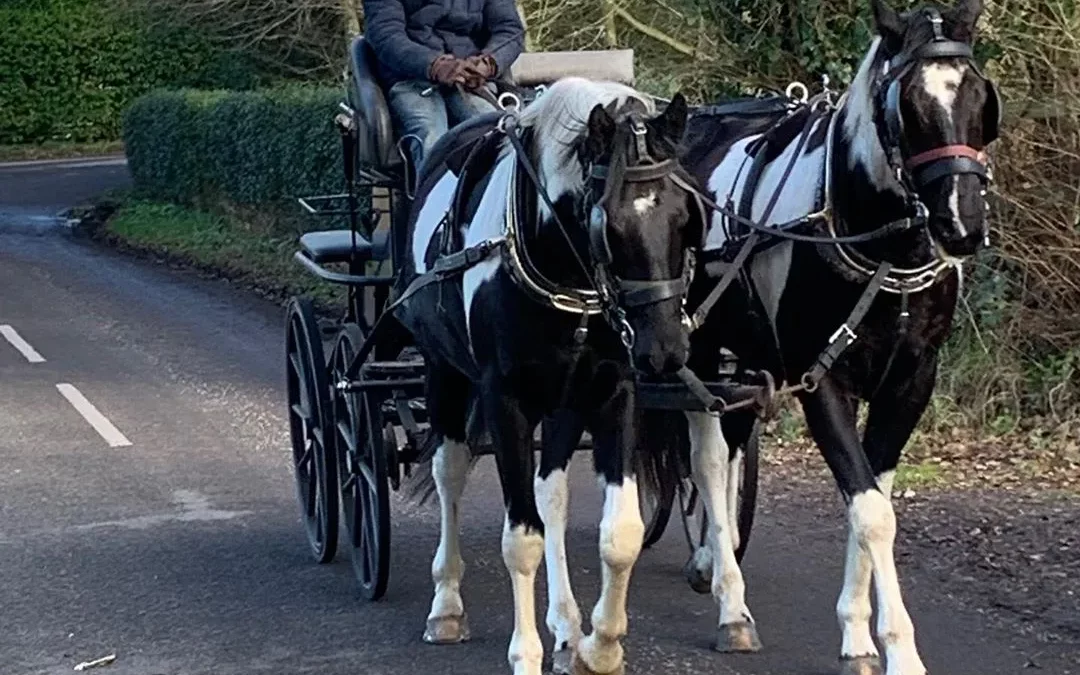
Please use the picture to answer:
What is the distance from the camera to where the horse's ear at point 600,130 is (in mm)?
5141

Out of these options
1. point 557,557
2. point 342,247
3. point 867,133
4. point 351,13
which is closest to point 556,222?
point 867,133

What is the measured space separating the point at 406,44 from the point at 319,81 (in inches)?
803

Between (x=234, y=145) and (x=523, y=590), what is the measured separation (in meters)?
19.5

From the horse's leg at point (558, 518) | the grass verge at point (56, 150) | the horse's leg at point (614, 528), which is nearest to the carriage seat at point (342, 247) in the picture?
the horse's leg at point (558, 518)

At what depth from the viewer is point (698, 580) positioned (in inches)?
290

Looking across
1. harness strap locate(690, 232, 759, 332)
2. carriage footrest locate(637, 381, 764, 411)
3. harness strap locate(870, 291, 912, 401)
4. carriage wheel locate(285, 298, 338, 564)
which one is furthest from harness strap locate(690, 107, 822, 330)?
carriage wheel locate(285, 298, 338, 564)

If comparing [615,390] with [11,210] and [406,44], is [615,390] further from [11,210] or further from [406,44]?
[11,210]

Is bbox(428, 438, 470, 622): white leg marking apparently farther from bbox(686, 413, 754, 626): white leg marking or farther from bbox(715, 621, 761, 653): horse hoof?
bbox(715, 621, 761, 653): horse hoof

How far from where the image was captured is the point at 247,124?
2391 centimetres

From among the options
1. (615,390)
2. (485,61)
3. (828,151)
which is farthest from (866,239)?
(485,61)

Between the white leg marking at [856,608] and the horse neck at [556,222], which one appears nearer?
the horse neck at [556,222]

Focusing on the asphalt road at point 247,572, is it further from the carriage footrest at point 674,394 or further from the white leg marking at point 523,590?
the carriage footrest at point 674,394

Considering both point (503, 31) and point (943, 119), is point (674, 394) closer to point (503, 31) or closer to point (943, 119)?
point (943, 119)

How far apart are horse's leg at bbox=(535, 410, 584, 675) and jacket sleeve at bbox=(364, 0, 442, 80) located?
2.06 meters
